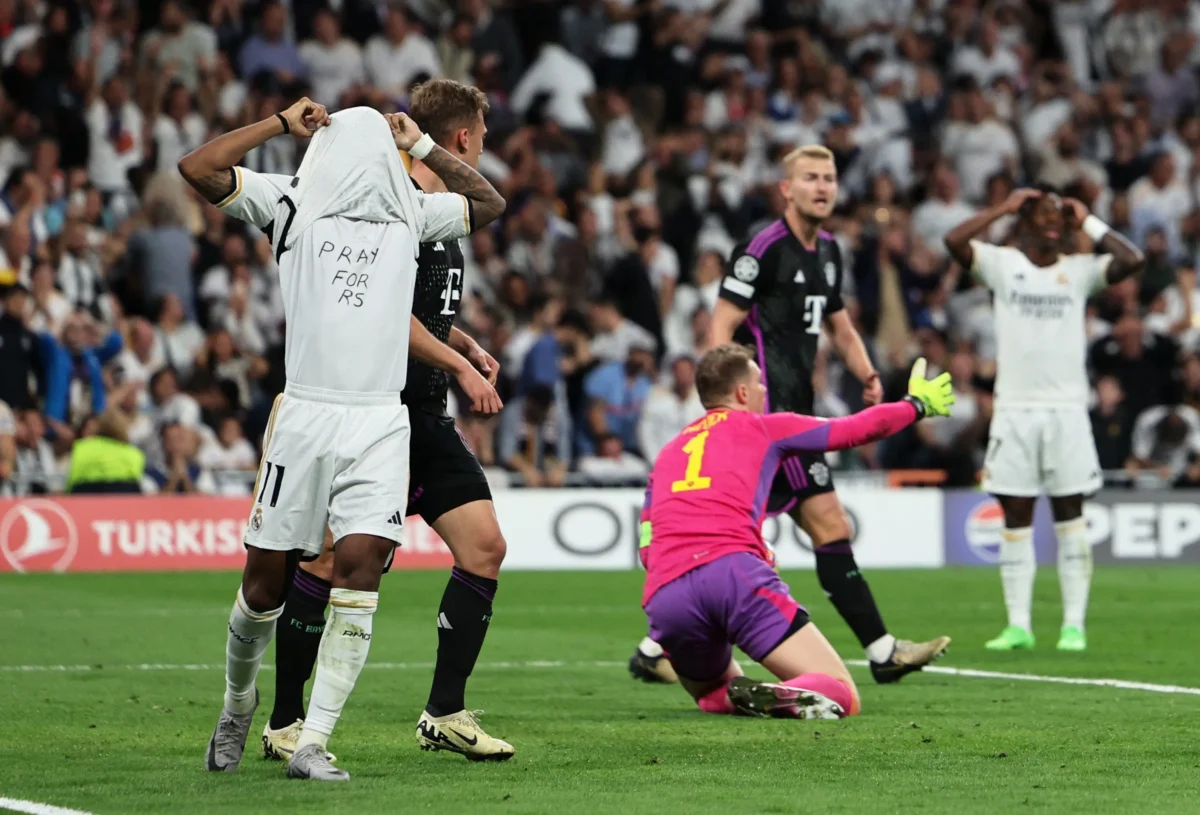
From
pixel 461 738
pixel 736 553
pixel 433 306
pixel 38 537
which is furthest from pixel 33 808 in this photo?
pixel 38 537

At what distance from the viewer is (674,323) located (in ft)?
71.4

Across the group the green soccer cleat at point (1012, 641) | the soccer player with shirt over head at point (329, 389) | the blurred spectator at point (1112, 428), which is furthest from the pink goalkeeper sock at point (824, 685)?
the blurred spectator at point (1112, 428)

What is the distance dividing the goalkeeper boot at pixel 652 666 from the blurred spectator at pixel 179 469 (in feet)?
31.2

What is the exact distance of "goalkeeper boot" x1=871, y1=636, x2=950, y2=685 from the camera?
31.9ft

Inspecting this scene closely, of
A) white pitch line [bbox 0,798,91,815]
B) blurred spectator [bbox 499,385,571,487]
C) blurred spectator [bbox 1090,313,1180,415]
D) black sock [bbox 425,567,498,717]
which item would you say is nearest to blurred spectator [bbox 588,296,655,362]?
blurred spectator [bbox 499,385,571,487]

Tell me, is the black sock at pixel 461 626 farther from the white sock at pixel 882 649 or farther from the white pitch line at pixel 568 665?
the white pitch line at pixel 568 665

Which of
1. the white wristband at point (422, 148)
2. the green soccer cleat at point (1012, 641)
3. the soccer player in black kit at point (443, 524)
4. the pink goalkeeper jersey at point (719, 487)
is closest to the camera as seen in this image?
the white wristband at point (422, 148)

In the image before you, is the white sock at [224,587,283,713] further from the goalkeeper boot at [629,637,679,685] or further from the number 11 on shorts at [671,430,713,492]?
the goalkeeper boot at [629,637,679,685]

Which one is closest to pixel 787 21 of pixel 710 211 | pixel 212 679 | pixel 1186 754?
pixel 710 211

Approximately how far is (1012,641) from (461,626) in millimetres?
5465

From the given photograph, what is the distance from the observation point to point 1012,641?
1195cm

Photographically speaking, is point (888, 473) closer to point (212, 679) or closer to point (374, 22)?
point (374, 22)

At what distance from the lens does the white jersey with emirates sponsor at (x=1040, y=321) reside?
1231 cm

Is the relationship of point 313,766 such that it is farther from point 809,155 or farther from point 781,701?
point 809,155
